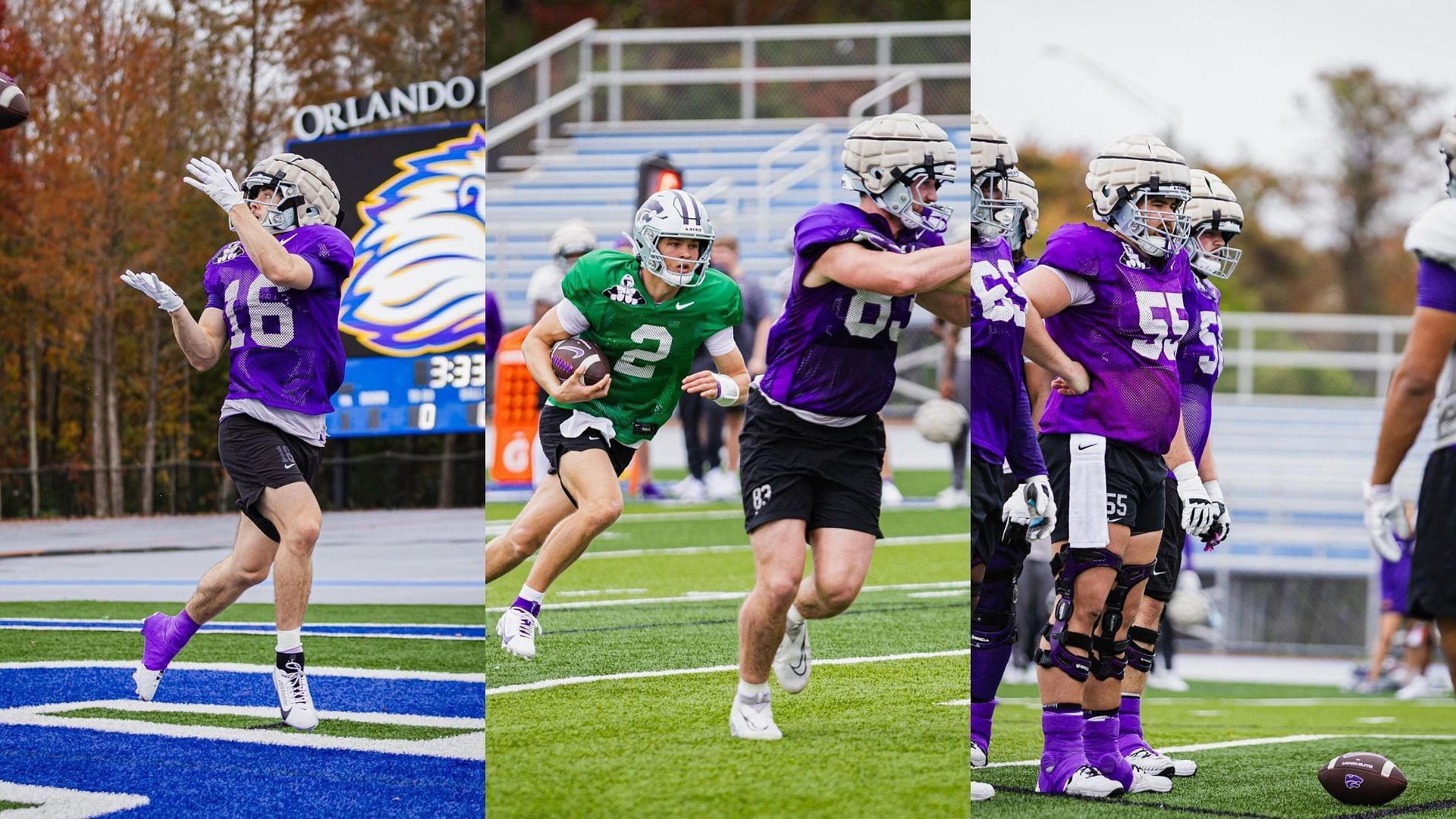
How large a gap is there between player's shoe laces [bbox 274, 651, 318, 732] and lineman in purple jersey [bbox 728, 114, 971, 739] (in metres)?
1.49

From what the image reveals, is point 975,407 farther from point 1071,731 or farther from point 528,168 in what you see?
point 528,168

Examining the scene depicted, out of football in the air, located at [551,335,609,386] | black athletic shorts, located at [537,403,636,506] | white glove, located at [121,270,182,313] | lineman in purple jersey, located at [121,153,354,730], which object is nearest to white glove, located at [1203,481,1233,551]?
black athletic shorts, located at [537,403,636,506]

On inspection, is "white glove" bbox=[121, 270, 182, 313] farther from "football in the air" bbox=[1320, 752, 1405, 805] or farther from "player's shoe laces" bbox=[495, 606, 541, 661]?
"football in the air" bbox=[1320, 752, 1405, 805]

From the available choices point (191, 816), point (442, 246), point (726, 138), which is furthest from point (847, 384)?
point (726, 138)

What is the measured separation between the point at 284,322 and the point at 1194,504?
7.62ft

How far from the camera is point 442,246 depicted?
602 centimetres

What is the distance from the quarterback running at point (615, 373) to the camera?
301 cm

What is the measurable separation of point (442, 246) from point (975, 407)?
3.28m

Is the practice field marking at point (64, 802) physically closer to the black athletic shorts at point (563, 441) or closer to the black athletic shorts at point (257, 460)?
the black athletic shorts at point (257, 460)

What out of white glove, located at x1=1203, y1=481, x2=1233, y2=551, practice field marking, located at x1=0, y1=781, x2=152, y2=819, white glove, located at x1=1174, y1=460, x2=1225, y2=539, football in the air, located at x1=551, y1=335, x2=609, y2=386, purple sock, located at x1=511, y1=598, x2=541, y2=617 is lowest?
practice field marking, located at x1=0, y1=781, x2=152, y2=819

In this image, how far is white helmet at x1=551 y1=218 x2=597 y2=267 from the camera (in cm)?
386

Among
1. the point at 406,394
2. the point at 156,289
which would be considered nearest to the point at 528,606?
the point at 156,289

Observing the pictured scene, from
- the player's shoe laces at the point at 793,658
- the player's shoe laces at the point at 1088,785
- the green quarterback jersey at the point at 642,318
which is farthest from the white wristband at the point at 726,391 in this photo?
the player's shoe laces at the point at 1088,785

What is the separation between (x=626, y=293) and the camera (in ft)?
10.8
